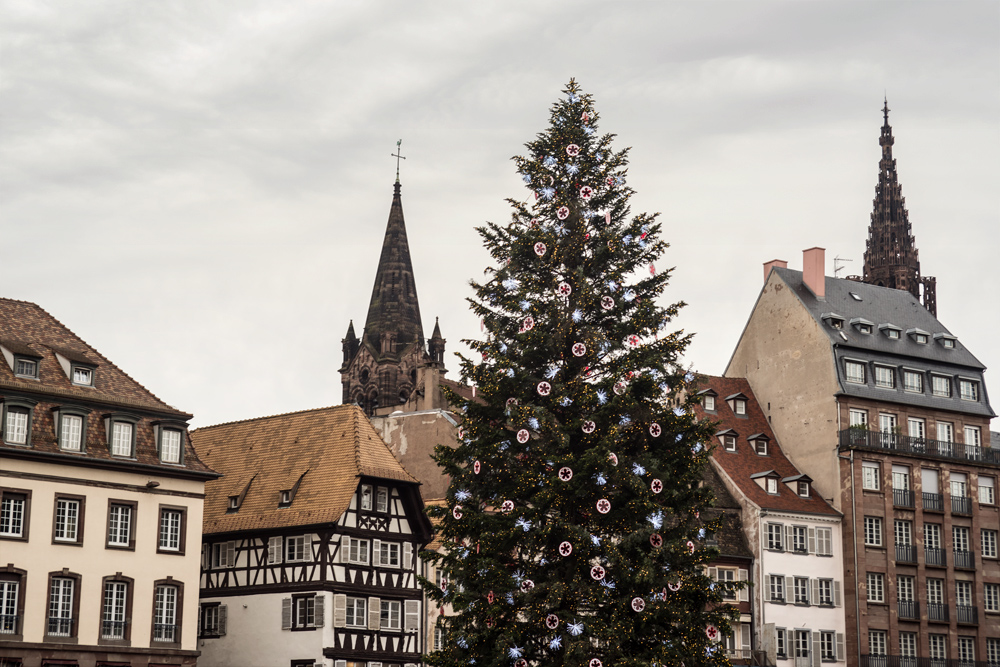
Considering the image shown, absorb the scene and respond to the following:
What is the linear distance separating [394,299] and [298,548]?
51794 millimetres

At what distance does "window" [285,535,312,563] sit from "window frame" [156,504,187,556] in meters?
5.90

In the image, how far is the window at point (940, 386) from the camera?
7306cm

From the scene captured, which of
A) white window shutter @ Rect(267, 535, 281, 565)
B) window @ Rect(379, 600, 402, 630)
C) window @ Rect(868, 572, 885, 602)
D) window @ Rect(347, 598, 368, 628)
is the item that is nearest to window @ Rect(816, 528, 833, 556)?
window @ Rect(868, 572, 885, 602)

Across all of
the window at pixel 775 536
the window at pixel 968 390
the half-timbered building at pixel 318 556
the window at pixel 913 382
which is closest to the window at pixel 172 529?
the half-timbered building at pixel 318 556

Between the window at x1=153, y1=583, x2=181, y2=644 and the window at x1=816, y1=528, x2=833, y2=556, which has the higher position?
the window at x1=816, y1=528, x2=833, y2=556

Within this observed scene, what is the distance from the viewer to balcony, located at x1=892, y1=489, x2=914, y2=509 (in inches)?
2719

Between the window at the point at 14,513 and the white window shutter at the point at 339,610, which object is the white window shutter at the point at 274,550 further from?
the window at the point at 14,513

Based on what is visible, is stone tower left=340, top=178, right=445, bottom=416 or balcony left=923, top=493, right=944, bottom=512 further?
stone tower left=340, top=178, right=445, bottom=416

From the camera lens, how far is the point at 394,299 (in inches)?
4181

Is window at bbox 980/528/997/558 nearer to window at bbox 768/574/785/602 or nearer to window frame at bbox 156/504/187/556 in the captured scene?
window at bbox 768/574/785/602

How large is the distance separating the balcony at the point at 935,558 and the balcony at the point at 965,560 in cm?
81

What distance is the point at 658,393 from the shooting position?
36.0 meters

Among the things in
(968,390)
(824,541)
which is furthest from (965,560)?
(968,390)

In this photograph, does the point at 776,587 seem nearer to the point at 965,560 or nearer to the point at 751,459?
the point at 751,459
